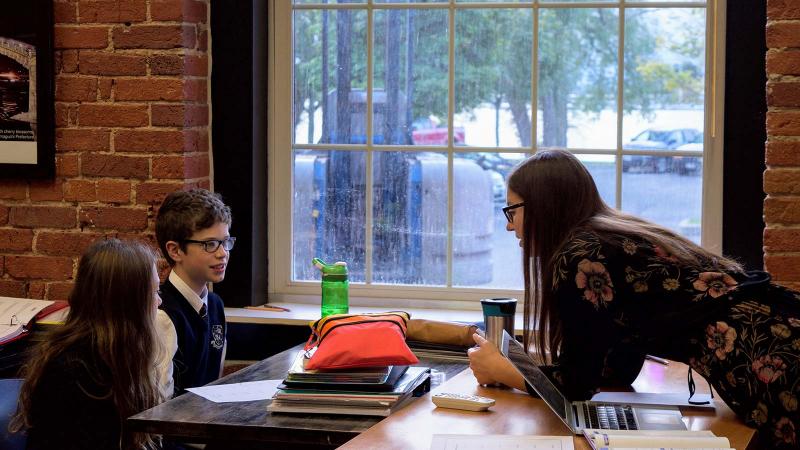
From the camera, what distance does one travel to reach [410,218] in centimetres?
390

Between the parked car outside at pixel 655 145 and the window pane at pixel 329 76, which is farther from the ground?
the window pane at pixel 329 76

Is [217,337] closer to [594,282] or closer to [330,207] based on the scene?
[330,207]

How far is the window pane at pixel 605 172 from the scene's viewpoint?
375cm

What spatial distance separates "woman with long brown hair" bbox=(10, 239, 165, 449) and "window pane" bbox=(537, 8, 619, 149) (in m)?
1.65

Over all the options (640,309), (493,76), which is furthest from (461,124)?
(640,309)

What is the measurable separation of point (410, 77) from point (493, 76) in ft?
1.00

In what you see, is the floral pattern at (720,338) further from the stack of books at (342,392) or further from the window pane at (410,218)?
the window pane at (410,218)

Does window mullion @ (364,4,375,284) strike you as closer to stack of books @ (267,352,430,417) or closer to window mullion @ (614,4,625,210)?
window mullion @ (614,4,625,210)

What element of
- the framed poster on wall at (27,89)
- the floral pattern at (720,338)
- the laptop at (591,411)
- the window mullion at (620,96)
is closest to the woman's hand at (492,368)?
the laptop at (591,411)

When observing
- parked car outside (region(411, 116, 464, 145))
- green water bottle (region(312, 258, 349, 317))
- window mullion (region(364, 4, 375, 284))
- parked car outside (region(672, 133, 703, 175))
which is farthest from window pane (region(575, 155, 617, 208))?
green water bottle (region(312, 258, 349, 317))

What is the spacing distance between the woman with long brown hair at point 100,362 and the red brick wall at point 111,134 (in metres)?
1.02

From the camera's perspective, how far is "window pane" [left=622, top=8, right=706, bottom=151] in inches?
144

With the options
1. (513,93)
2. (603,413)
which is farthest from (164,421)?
(513,93)

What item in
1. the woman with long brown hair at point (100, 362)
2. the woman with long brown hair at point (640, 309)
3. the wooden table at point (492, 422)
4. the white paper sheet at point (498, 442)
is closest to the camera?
the white paper sheet at point (498, 442)
